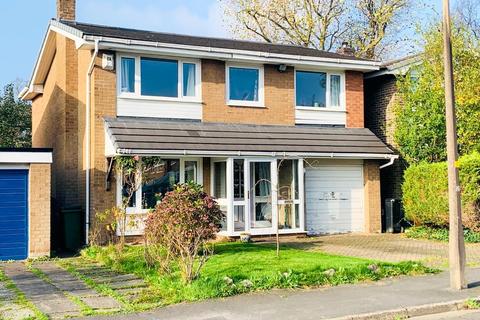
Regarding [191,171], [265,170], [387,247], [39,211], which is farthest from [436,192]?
[39,211]

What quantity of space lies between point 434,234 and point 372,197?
276cm

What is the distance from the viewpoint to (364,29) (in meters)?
37.0

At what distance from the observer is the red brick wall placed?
20.2m

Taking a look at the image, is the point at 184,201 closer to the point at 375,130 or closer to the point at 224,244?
the point at 224,244

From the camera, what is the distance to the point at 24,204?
47.8 feet

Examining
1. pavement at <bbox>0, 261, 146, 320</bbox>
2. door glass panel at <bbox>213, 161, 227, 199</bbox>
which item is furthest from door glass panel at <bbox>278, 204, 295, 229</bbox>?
pavement at <bbox>0, 261, 146, 320</bbox>

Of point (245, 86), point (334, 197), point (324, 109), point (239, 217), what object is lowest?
point (239, 217)

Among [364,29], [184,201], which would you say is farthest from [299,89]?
[364,29]

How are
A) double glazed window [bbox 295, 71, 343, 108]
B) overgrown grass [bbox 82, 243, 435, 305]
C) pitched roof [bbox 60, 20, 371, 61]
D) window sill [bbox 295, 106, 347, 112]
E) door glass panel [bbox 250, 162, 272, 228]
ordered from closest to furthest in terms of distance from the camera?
overgrown grass [bbox 82, 243, 435, 305], pitched roof [bbox 60, 20, 371, 61], door glass panel [bbox 250, 162, 272, 228], window sill [bbox 295, 106, 347, 112], double glazed window [bbox 295, 71, 343, 108]

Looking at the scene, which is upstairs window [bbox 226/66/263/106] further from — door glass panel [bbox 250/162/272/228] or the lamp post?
the lamp post

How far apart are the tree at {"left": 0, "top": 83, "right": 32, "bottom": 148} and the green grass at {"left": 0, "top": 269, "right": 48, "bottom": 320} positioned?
23.7 m

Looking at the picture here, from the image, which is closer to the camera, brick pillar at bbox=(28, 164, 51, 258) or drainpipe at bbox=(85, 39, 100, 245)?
brick pillar at bbox=(28, 164, 51, 258)

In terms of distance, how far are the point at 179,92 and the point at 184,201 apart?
25.3ft

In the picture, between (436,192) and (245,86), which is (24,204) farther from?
(436,192)
